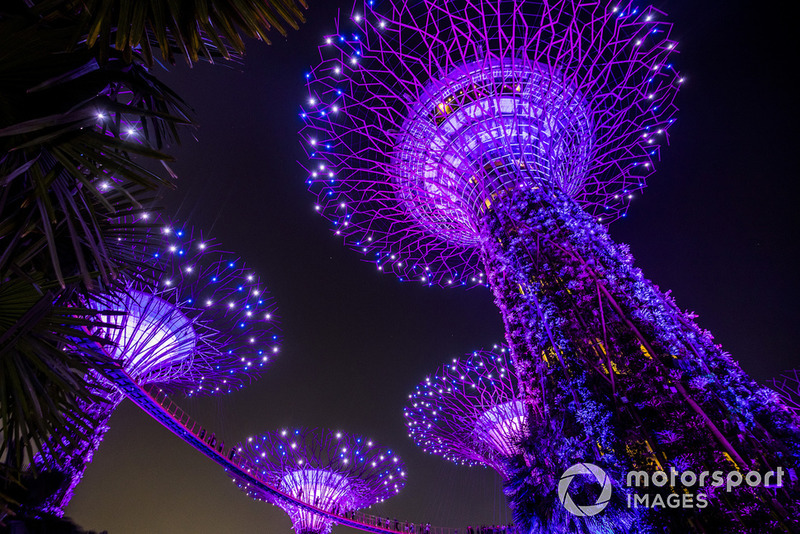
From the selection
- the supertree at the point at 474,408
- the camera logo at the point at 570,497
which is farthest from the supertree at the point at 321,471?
the camera logo at the point at 570,497

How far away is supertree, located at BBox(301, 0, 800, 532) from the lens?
5.96 m

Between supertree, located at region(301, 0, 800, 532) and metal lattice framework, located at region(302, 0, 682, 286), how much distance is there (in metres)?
0.07

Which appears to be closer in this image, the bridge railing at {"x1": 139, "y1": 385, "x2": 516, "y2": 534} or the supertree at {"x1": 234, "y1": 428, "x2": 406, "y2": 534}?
the bridge railing at {"x1": 139, "y1": 385, "x2": 516, "y2": 534}

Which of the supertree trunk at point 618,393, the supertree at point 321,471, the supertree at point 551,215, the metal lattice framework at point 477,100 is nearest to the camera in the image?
the supertree trunk at point 618,393

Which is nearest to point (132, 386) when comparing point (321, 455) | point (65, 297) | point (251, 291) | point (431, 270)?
point (251, 291)

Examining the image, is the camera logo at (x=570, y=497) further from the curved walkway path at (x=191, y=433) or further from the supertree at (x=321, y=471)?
the supertree at (x=321, y=471)

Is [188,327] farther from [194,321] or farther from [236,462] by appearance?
[236,462]

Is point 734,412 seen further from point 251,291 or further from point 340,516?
point 340,516

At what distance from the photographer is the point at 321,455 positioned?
70.6 feet

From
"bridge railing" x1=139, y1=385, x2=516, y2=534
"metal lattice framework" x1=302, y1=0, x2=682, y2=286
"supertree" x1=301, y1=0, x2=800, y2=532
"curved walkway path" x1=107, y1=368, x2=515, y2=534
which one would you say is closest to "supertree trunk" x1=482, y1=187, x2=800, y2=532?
"supertree" x1=301, y1=0, x2=800, y2=532

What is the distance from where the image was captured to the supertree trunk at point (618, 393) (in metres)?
5.48

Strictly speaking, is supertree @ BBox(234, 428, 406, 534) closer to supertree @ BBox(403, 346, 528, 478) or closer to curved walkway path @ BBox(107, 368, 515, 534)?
curved walkway path @ BBox(107, 368, 515, 534)

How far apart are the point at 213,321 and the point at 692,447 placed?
14.4 metres

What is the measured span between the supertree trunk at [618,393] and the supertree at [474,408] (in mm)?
6350
